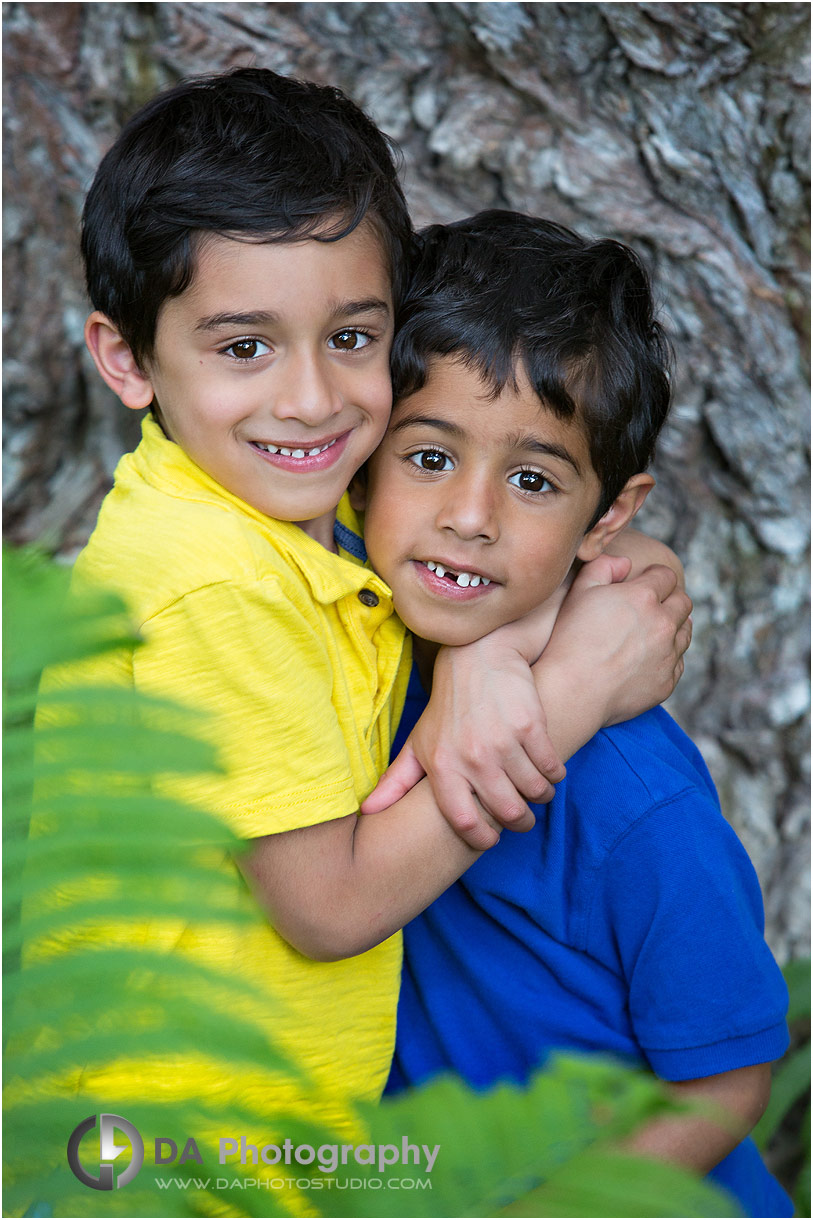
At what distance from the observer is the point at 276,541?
1475 mm

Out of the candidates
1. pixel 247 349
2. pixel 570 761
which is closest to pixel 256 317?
pixel 247 349

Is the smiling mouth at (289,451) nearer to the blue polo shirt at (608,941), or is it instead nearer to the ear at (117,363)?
the ear at (117,363)

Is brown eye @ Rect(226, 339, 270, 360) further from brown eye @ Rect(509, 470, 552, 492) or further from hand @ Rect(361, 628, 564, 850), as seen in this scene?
hand @ Rect(361, 628, 564, 850)

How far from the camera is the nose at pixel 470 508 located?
1569 mm

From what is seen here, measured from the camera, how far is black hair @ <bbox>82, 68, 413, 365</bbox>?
4.83ft

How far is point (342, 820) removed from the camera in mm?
1441

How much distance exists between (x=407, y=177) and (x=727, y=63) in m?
0.76

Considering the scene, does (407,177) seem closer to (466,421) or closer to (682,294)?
(682,294)

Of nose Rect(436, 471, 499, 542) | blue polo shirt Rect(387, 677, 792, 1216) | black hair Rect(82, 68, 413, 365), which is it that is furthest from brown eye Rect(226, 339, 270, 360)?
blue polo shirt Rect(387, 677, 792, 1216)

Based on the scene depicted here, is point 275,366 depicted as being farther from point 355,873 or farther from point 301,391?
point 355,873

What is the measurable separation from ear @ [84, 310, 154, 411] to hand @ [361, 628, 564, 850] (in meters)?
0.69

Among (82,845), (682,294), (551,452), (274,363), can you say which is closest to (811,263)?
(682,294)

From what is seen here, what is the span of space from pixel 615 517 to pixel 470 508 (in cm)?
40

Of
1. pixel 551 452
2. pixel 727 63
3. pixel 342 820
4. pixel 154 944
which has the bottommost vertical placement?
pixel 154 944
